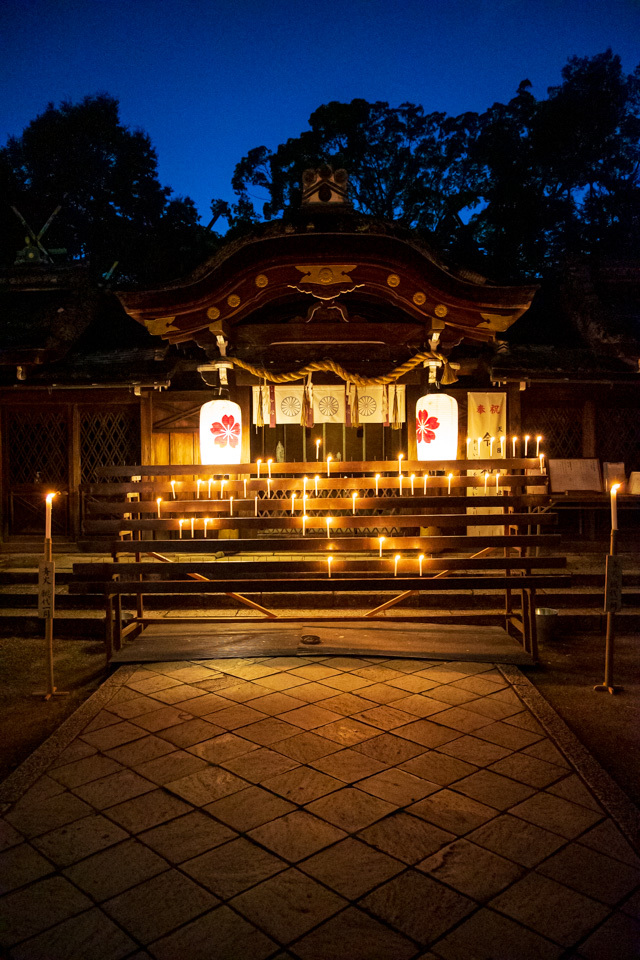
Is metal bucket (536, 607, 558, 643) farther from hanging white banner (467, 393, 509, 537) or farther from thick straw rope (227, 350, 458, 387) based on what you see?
hanging white banner (467, 393, 509, 537)

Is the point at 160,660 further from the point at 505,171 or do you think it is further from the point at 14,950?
the point at 505,171

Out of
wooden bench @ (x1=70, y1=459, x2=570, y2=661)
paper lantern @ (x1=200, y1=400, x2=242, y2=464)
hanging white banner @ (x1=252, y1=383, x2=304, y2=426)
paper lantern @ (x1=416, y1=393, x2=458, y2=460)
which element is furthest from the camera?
hanging white banner @ (x1=252, y1=383, x2=304, y2=426)

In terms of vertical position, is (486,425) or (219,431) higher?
(486,425)

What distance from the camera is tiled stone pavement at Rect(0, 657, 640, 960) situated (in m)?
2.84

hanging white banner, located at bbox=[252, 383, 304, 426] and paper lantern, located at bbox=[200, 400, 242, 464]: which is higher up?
hanging white banner, located at bbox=[252, 383, 304, 426]

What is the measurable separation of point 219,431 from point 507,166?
25220mm

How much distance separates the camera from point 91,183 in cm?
3278

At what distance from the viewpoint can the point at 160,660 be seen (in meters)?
6.83

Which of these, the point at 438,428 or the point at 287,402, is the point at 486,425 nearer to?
the point at 438,428

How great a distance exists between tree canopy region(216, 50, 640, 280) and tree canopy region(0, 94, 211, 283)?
228 inches

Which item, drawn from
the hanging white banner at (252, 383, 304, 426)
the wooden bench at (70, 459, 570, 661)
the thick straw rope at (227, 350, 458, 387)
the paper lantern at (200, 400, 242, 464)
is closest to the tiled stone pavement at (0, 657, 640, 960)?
the wooden bench at (70, 459, 570, 661)

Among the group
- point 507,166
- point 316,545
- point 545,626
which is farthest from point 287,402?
point 507,166

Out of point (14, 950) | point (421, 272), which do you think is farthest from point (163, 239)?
point (14, 950)

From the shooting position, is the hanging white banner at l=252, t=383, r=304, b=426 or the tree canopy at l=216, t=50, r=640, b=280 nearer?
the hanging white banner at l=252, t=383, r=304, b=426
